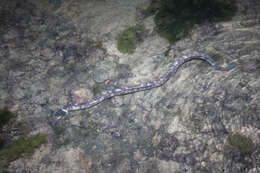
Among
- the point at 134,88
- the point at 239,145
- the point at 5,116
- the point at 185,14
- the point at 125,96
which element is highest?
the point at 185,14

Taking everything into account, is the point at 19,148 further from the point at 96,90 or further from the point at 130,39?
the point at 130,39

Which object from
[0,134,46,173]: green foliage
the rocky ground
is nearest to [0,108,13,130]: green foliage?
the rocky ground

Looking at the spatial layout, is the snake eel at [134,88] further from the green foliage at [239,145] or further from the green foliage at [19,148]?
the green foliage at [239,145]

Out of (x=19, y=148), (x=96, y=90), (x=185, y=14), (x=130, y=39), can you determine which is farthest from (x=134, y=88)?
(x=19, y=148)

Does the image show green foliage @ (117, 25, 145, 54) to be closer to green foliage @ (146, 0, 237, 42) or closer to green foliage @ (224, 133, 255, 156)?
green foliage @ (146, 0, 237, 42)

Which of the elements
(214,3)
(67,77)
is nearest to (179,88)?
(214,3)

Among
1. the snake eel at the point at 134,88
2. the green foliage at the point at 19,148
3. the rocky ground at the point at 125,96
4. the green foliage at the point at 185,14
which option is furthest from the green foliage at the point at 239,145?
the green foliage at the point at 19,148
